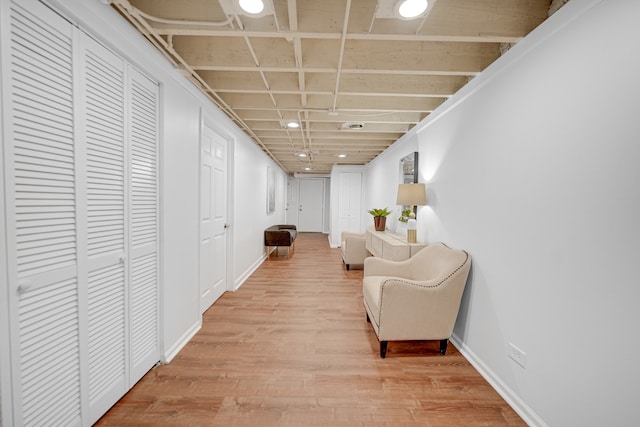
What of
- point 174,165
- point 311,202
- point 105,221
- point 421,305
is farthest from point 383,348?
point 311,202

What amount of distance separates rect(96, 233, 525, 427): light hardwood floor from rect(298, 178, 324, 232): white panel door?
7.19 meters

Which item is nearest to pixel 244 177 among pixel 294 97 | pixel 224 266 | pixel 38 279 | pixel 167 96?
pixel 224 266

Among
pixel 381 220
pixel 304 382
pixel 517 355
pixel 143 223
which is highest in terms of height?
pixel 143 223

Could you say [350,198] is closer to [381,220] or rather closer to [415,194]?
[381,220]

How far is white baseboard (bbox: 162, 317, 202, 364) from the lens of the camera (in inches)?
79.9

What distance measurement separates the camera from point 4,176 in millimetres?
985

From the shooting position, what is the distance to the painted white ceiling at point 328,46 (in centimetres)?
155

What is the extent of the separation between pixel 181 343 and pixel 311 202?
26.2 feet

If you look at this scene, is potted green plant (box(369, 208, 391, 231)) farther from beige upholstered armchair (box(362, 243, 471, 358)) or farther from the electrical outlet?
the electrical outlet

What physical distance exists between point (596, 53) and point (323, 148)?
425 centimetres

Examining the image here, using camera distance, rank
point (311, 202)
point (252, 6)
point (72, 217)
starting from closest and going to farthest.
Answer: point (72, 217)
point (252, 6)
point (311, 202)

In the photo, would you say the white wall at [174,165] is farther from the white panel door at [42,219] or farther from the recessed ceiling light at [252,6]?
the recessed ceiling light at [252,6]

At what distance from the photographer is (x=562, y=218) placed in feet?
4.44

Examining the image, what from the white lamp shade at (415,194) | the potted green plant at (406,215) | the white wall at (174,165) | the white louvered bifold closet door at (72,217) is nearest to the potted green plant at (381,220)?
the potted green plant at (406,215)
